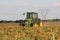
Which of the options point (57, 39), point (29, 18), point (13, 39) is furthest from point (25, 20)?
point (13, 39)

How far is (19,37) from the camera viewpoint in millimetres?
16156

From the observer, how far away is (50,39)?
17250mm

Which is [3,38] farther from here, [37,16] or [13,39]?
[37,16]

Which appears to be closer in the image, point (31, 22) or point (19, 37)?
point (19, 37)

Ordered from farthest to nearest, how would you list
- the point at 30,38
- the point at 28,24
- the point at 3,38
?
the point at 28,24 < the point at 30,38 < the point at 3,38

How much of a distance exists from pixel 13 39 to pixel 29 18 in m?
16.1

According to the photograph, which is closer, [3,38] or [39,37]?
[3,38]

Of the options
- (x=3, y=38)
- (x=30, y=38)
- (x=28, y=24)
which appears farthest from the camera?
(x=28, y=24)

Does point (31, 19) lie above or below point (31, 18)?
below

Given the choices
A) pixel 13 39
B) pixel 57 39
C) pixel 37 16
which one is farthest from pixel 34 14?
pixel 13 39

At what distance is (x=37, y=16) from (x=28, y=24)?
1442 mm

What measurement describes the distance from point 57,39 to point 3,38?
411 centimetres

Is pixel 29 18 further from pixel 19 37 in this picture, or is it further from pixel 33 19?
pixel 19 37

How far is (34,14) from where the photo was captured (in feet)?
104
